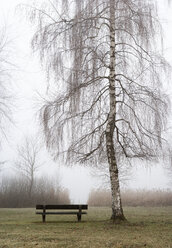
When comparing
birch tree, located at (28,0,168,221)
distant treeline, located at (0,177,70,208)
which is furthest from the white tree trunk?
distant treeline, located at (0,177,70,208)

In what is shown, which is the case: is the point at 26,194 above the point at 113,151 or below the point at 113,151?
below

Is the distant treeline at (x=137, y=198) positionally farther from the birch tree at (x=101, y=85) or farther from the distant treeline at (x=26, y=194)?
the birch tree at (x=101, y=85)

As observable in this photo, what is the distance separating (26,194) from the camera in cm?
3491

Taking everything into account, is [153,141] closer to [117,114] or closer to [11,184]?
[117,114]

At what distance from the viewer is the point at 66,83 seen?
12695 millimetres

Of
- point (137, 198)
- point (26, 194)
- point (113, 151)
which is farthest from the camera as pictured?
point (26, 194)

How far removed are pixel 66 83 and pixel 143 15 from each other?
13.1 ft

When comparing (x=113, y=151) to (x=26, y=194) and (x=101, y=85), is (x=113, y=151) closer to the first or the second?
(x=101, y=85)

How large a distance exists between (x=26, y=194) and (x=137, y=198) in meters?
11.4

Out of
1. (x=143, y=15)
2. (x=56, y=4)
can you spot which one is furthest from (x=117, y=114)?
(x=56, y=4)

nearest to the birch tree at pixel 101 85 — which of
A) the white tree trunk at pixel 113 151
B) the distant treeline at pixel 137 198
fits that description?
the white tree trunk at pixel 113 151

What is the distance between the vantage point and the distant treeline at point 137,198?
30.3 metres

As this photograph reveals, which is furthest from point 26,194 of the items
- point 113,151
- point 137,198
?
point 113,151

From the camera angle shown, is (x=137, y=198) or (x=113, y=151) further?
(x=137, y=198)
